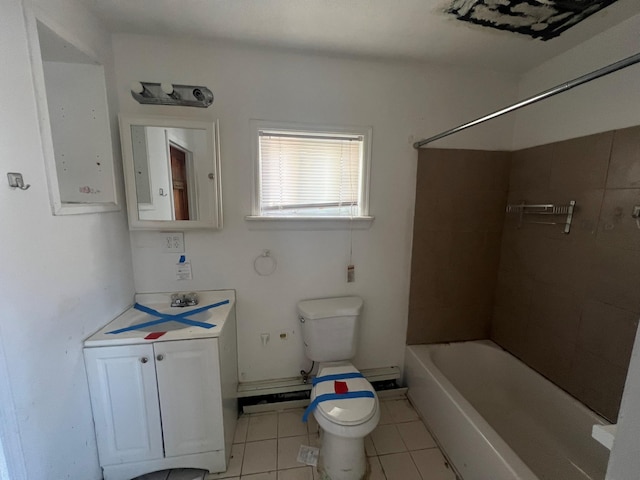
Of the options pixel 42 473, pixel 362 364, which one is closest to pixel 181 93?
pixel 42 473

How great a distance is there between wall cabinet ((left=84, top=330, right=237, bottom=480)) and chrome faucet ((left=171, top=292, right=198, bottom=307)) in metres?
0.39

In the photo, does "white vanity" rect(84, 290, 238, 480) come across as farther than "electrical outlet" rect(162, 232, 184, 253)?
No

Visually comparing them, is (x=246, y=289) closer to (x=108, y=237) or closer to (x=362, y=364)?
(x=108, y=237)

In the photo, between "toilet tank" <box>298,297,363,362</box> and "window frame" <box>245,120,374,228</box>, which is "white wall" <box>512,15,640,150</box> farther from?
"toilet tank" <box>298,297,363,362</box>

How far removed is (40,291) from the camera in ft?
3.21

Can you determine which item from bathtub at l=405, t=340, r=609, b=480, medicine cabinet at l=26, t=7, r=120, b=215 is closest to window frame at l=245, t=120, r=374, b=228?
medicine cabinet at l=26, t=7, r=120, b=215

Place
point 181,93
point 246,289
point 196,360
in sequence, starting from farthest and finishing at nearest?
point 246,289, point 181,93, point 196,360

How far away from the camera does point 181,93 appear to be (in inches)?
58.2

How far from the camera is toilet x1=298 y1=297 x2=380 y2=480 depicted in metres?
1.27

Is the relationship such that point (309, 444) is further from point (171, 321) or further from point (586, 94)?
point (586, 94)

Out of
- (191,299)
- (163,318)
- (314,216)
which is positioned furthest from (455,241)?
(163,318)

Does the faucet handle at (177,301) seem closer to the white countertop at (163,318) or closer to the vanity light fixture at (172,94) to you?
the white countertop at (163,318)

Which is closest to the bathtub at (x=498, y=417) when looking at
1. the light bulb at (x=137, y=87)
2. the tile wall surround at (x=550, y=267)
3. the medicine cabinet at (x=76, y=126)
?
the tile wall surround at (x=550, y=267)

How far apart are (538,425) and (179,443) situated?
2082mm
